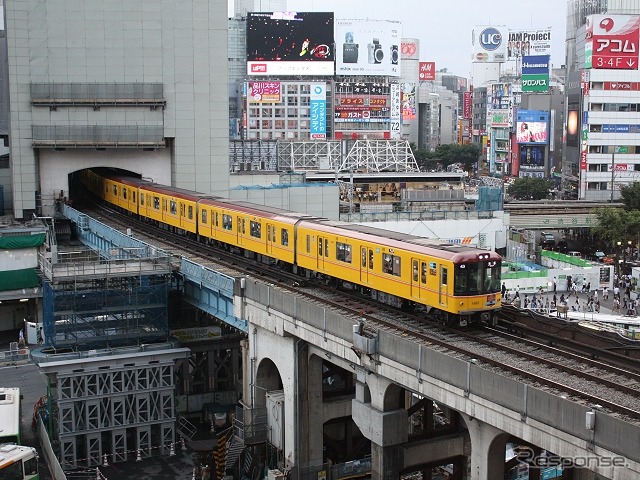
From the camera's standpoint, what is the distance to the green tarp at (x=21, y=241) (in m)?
45.3

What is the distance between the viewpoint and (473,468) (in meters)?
18.6

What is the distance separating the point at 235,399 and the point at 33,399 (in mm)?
7672

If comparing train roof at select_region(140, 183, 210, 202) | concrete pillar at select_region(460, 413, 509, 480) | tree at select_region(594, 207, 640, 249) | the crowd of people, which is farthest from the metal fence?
concrete pillar at select_region(460, 413, 509, 480)

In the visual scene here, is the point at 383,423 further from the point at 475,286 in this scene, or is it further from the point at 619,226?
the point at 619,226

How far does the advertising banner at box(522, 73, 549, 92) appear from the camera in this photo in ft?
386

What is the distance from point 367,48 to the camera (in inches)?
4902

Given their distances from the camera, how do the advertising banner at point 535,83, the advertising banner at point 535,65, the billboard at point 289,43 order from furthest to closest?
the billboard at point 289,43
the advertising banner at point 535,83
the advertising banner at point 535,65

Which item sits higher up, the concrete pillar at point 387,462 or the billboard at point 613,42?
the billboard at point 613,42

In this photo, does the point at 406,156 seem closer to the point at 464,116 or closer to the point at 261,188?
the point at 261,188

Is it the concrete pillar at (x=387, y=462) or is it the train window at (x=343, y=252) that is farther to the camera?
the train window at (x=343, y=252)

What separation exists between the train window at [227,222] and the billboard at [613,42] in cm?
5920

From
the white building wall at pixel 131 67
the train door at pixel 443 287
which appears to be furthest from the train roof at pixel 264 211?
the white building wall at pixel 131 67

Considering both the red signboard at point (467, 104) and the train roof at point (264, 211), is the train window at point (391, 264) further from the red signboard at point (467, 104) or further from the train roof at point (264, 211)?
the red signboard at point (467, 104)

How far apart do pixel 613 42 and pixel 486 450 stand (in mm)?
75771
